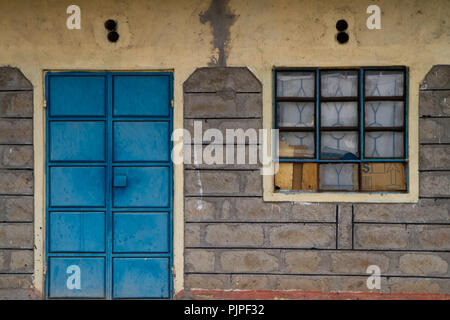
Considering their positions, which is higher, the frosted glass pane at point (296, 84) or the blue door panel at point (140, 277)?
the frosted glass pane at point (296, 84)

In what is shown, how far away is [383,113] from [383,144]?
312 mm

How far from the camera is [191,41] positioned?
12.7 ft

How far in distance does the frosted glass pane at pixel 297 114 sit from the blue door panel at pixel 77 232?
6.94 ft

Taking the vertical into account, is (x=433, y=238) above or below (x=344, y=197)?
below

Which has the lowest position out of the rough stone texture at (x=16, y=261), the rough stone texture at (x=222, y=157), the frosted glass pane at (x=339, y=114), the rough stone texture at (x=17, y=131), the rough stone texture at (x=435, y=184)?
the rough stone texture at (x=16, y=261)

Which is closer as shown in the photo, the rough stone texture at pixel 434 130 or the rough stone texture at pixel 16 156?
the rough stone texture at pixel 434 130

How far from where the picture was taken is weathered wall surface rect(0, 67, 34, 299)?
388 cm

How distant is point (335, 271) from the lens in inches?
150

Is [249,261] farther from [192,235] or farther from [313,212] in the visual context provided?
[313,212]

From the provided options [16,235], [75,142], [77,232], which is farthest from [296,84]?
[16,235]

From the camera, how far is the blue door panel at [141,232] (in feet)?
12.7

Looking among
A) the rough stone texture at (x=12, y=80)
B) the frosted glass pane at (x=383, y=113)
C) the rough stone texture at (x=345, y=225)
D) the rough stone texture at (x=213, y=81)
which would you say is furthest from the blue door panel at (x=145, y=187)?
the frosted glass pane at (x=383, y=113)

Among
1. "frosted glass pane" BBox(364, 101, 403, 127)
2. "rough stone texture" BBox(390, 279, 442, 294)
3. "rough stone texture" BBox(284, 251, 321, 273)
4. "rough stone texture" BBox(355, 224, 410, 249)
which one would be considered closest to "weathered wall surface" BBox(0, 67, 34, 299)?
"rough stone texture" BBox(284, 251, 321, 273)

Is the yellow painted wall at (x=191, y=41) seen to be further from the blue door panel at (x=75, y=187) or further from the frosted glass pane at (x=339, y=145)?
the frosted glass pane at (x=339, y=145)
